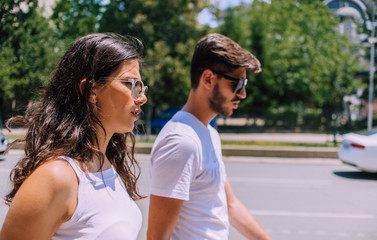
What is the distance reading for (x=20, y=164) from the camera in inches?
45.3

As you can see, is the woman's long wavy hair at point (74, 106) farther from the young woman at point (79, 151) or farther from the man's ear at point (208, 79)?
the man's ear at point (208, 79)

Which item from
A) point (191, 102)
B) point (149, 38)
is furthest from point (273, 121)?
point (191, 102)

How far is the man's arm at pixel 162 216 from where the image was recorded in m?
1.53

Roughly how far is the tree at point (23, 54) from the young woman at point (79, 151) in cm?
39

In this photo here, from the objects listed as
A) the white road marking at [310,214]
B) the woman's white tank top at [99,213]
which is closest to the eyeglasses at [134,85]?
the woman's white tank top at [99,213]

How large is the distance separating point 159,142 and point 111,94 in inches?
18.1

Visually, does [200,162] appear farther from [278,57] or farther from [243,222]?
[278,57]

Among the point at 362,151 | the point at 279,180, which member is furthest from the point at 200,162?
the point at 362,151

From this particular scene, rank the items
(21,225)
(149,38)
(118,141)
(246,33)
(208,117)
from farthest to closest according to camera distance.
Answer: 1. (246,33)
2. (149,38)
3. (208,117)
4. (118,141)
5. (21,225)

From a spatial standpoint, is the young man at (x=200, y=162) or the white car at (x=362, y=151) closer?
the young man at (x=200, y=162)

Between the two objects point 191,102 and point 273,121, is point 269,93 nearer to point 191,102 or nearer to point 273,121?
point 273,121

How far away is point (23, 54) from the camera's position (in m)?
1.72

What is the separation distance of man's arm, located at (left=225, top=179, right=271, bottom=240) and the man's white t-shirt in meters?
0.29

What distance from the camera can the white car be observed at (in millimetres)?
8141
